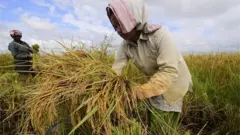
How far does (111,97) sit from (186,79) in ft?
2.44

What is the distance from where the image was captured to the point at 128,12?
1826 millimetres

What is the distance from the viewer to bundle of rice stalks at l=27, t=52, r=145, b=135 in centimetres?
161

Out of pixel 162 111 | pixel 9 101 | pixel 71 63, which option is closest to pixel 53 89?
pixel 71 63

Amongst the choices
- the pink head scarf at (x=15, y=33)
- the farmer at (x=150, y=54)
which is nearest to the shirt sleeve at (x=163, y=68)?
the farmer at (x=150, y=54)

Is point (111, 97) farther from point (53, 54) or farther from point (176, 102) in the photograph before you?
point (176, 102)

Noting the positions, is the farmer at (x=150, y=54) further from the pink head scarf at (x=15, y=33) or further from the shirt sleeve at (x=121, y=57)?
the pink head scarf at (x=15, y=33)

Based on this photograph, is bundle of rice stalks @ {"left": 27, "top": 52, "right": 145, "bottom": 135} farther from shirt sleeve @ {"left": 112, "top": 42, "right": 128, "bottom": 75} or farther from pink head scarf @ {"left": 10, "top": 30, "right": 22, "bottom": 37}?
pink head scarf @ {"left": 10, "top": 30, "right": 22, "bottom": 37}

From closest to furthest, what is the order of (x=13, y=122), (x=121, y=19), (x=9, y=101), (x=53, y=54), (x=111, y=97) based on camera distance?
(x=111, y=97) < (x=121, y=19) < (x=53, y=54) < (x=13, y=122) < (x=9, y=101)

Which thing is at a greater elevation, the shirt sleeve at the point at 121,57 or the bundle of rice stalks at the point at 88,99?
the shirt sleeve at the point at 121,57

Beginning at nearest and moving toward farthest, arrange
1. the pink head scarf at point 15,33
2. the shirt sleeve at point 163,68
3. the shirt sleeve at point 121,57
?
the shirt sleeve at point 163,68, the shirt sleeve at point 121,57, the pink head scarf at point 15,33

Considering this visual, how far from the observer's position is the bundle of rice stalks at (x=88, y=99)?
1614 millimetres

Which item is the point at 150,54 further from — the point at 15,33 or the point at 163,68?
the point at 15,33

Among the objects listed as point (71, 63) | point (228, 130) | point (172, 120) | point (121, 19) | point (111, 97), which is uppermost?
point (121, 19)

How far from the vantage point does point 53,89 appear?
A: 1.69m
